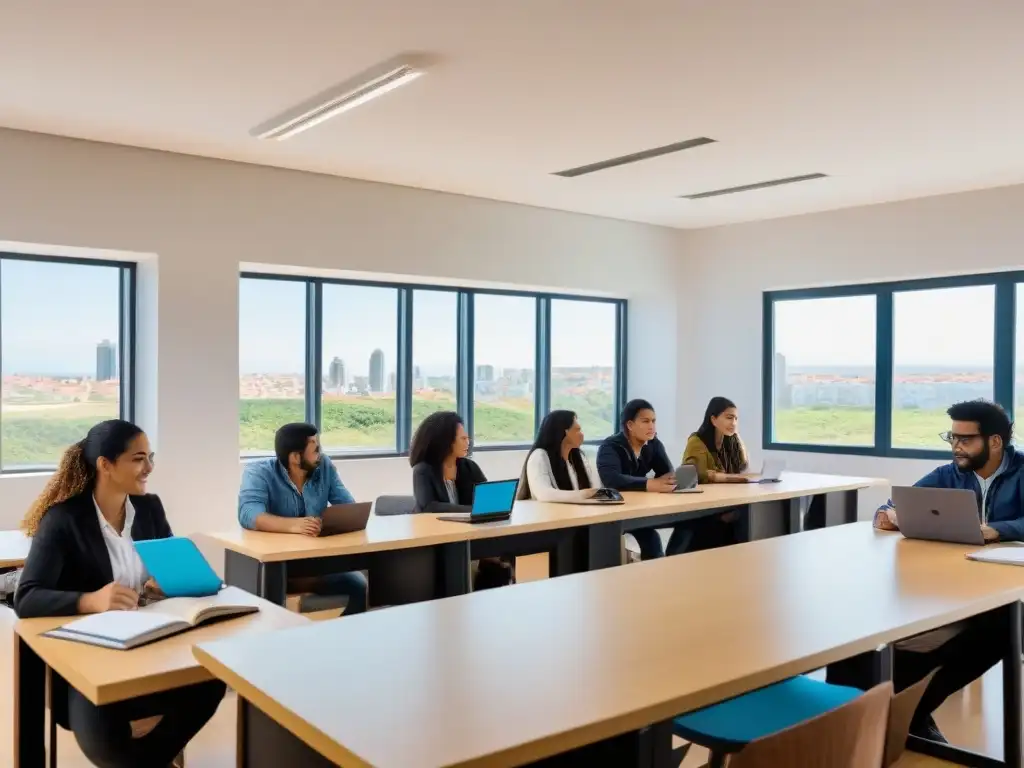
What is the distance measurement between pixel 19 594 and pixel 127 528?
37 centimetres

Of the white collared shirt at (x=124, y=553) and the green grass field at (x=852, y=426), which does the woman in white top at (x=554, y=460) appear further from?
the green grass field at (x=852, y=426)

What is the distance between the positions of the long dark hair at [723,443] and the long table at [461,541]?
52cm

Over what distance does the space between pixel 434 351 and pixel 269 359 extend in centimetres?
140

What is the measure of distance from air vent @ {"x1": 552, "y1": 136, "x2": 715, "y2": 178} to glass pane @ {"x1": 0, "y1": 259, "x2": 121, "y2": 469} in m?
3.05

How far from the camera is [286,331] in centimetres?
665

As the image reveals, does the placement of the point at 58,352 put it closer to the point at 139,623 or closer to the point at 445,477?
the point at 445,477

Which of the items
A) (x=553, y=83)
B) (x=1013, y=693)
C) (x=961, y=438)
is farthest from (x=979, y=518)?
(x=553, y=83)

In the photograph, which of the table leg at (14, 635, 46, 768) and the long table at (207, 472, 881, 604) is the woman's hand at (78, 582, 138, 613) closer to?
the table leg at (14, 635, 46, 768)

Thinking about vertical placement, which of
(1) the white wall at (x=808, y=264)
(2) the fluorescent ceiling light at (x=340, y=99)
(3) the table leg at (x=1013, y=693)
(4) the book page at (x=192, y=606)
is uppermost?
(2) the fluorescent ceiling light at (x=340, y=99)

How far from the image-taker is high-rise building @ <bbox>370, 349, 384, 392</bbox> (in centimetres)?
707

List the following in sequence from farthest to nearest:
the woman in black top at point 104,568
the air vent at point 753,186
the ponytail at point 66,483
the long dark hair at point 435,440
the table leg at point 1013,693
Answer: the air vent at point 753,186, the long dark hair at point 435,440, the table leg at point 1013,693, the ponytail at point 66,483, the woman in black top at point 104,568

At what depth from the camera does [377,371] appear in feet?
23.3

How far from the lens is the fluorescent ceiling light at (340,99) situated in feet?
13.3

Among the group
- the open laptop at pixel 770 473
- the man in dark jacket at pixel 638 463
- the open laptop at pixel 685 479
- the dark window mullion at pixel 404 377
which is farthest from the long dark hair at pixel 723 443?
the dark window mullion at pixel 404 377
